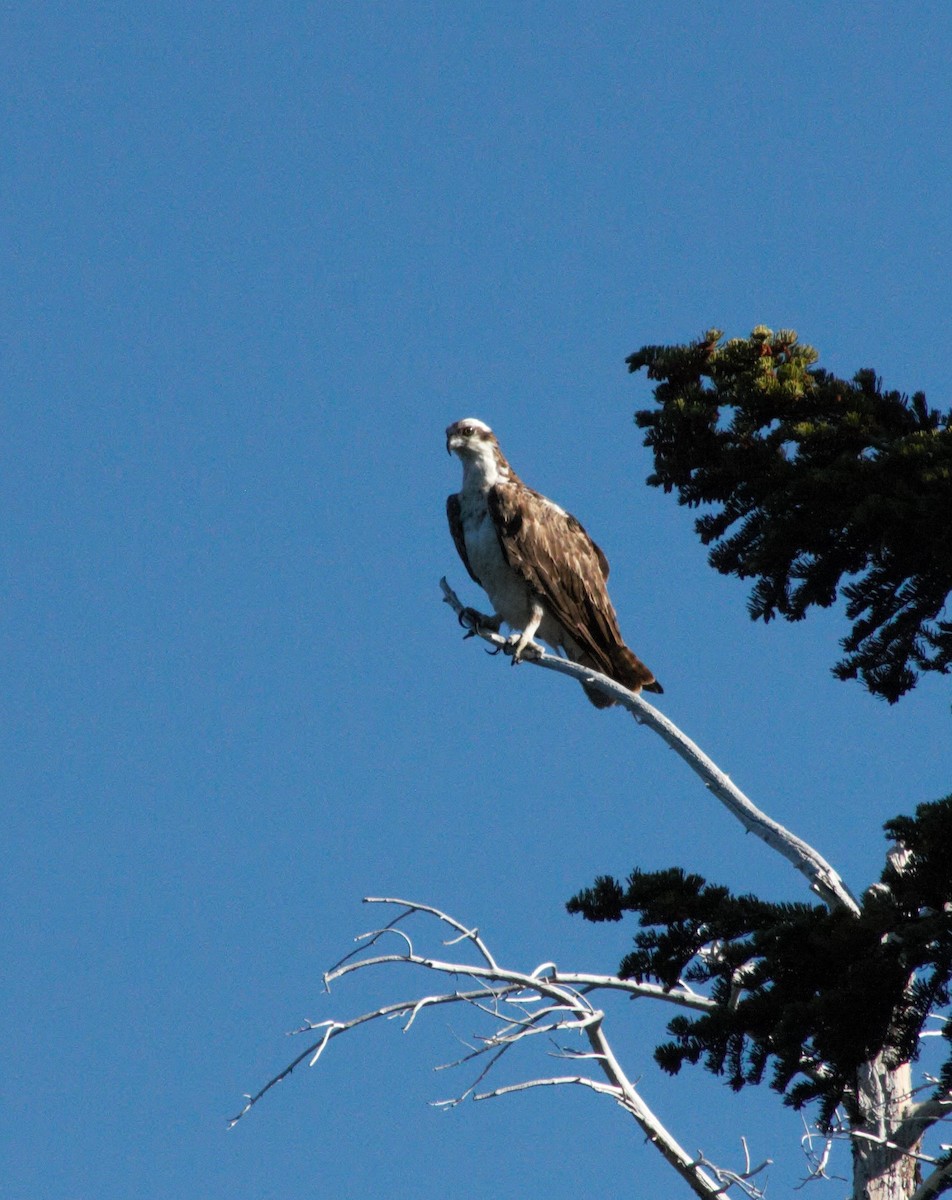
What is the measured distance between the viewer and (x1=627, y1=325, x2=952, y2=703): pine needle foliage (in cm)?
532

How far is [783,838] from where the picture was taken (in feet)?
20.9

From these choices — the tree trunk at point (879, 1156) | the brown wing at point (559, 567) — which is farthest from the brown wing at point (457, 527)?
the tree trunk at point (879, 1156)

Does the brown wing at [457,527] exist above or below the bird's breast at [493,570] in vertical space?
above

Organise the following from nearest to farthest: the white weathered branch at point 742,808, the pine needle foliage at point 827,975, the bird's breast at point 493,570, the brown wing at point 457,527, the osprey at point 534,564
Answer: the pine needle foliage at point 827,975 → the white weathered branch at point 742,808 → the osprey at point 534,564 → the bird's breast at point 493,570 → the brown wing at point 457,527

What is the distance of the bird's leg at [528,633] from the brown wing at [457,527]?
1.73 feet

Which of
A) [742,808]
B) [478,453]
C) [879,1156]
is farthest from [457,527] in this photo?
[879,1156]

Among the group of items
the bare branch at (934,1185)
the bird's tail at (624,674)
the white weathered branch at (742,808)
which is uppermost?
the bird's tail at (624,674)

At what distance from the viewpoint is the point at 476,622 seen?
918 cm

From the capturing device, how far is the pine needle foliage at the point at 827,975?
14.9 feet

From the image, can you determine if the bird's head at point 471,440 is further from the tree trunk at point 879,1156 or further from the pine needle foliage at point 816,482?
the tree trunk at point 879,1156

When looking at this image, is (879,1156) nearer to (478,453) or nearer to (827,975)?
(827,975)

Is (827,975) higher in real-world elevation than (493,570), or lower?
lower

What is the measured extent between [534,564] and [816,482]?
3.60 meters

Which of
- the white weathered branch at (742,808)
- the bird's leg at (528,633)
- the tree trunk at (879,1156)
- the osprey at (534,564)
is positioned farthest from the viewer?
the osprey at (534,564)
